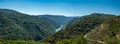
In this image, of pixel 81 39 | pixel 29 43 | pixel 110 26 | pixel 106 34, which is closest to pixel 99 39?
pixel 106 34

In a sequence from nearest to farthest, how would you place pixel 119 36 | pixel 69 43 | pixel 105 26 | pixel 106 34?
pixel 69 43
pixel 119 36
pixel 106 34
pixel 105 26

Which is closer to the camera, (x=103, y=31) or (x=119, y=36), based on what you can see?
(x=119, y=36)

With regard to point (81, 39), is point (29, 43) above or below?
below

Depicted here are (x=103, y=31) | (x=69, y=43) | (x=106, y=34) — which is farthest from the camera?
(x=103, y=31)

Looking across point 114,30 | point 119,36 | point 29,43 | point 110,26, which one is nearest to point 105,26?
point 110,26

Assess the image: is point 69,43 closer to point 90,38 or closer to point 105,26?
point 90,38

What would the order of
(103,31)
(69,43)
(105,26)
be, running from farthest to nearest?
(105,26) < (103,31) < (69,43)

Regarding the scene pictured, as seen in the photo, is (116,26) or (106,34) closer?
(106,34)

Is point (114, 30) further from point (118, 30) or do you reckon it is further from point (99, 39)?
point (99, 39)

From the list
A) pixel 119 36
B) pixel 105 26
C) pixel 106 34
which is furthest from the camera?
pixel 105 26
